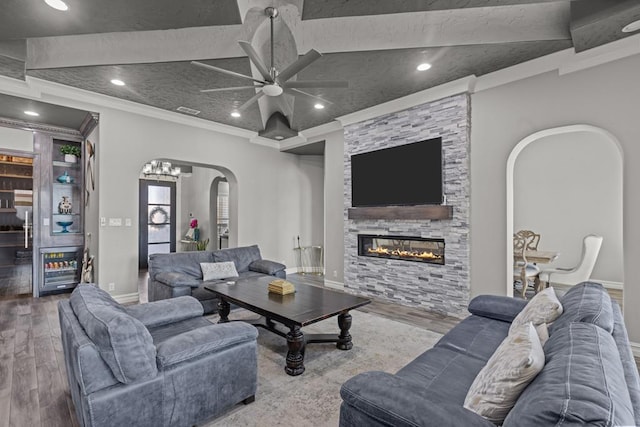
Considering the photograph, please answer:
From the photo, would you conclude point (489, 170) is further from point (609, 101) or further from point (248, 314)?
point (248, 314)

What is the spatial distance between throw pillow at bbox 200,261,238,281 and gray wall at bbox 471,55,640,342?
3363mm

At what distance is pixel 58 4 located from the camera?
2.54 meters

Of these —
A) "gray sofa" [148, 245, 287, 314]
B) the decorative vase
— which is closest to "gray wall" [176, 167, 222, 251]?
the decorative vase

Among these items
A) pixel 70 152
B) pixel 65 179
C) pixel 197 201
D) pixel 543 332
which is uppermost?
pixel 70 152

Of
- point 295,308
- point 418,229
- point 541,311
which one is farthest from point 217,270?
point 541,311

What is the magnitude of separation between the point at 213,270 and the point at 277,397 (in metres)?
2.47

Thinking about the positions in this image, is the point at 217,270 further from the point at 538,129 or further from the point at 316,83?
the point at 538,129

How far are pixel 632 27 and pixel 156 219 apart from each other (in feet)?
29.1

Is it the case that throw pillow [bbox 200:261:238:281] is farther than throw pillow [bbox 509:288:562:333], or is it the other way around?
throw pillow [bbox 200:261:238:281]

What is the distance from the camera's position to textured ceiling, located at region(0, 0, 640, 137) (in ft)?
8.64

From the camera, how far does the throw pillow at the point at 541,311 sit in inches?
72.2

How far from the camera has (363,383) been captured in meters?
1.31

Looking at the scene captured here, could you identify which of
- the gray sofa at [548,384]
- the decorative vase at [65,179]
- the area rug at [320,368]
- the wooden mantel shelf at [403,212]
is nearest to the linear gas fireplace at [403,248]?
the wooden mantel shelf at [403,212]

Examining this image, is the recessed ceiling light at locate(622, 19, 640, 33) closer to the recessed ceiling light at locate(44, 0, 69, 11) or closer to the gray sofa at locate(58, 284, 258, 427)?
the gray sofa at locate(58, 284, 258, 427)
